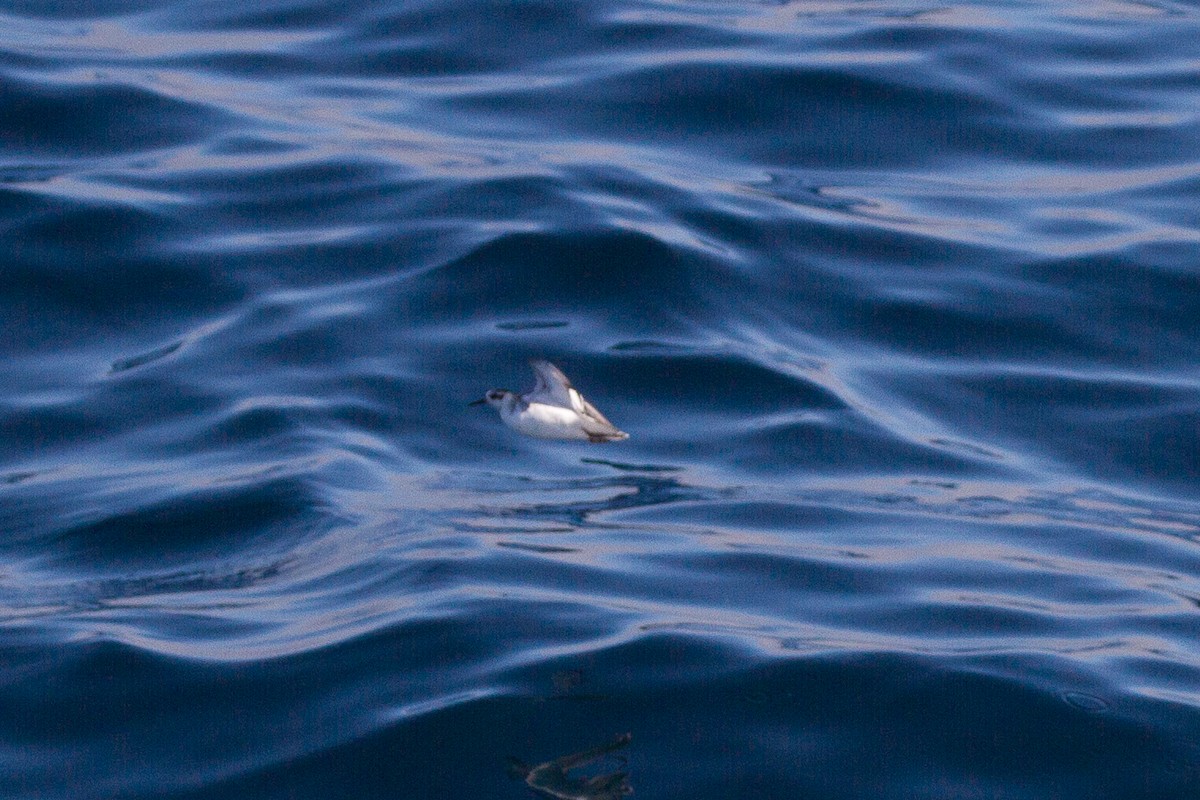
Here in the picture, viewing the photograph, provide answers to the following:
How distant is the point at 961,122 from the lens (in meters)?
21.7

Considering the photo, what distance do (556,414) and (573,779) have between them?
3111 millimetres

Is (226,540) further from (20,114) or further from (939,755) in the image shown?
(20,114)

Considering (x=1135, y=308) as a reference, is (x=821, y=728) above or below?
below

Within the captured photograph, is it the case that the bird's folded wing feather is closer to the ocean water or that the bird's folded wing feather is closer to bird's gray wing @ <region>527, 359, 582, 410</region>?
bird's gray wing @ <region>527, 359, 582, 410</region>

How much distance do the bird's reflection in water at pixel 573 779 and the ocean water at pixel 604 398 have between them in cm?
3

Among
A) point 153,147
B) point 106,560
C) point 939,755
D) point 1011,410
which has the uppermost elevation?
point 153,147

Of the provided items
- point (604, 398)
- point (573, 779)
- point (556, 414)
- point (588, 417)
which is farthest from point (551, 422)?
point (604, 398)

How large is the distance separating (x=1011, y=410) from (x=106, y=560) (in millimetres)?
7587

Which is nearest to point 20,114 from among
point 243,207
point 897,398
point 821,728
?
point 243,207

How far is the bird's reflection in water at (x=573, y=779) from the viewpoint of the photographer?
9.12m

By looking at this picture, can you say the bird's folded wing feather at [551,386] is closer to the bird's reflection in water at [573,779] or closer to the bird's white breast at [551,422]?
the bird's white breast at [551,422]

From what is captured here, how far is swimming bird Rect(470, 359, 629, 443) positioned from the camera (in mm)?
11773

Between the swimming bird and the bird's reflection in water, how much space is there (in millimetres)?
2691

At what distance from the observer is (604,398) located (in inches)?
627
